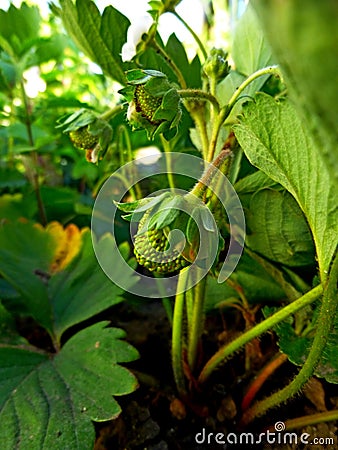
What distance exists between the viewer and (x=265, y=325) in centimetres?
47

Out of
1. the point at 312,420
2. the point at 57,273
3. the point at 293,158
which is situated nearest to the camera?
the point at 293,158

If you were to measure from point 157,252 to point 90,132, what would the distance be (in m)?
0.22

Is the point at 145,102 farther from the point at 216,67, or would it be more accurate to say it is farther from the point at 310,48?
the point at 310,48

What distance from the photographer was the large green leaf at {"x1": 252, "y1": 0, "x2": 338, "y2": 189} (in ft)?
0.42

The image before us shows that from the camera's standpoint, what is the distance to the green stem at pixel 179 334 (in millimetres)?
489

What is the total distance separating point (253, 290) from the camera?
2.01 ft

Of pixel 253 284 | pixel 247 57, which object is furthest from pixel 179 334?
pixel 247 57

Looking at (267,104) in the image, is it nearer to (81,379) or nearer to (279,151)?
(279,151)

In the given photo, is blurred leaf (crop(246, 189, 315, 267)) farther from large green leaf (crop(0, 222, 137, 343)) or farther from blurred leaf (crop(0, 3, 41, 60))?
blurred leaf (crop(0, 3, 41, 60))

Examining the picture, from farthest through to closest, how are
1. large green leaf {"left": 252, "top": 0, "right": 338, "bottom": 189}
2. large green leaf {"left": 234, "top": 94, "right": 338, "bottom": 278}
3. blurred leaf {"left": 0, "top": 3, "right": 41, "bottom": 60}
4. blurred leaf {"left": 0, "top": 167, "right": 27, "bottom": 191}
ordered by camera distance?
blurred leaf {"left": 0, "top": 167, "right": 27, "bottom": 191}, blurred leaf {"left": 0, "top": 3, "right": 41, "bottom": 60}, large green leaf {"left": 234, "top": 94, "right": 338, "bottom": 278}, large green leaf {"left": 252, "top": 0, "right": 338, "bottom": 189}

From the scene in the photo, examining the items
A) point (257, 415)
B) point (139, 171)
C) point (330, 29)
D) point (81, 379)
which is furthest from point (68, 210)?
point (330, 29)

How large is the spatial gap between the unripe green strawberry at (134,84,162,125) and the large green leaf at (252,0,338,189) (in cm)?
29

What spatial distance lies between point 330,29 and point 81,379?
51 cm

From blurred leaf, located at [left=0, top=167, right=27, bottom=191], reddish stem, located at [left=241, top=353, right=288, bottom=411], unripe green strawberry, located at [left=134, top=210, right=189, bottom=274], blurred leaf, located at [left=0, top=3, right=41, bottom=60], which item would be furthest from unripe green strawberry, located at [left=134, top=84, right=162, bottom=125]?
blurred leaf, located at [left=0, top=167, right=27, bottom=191]
